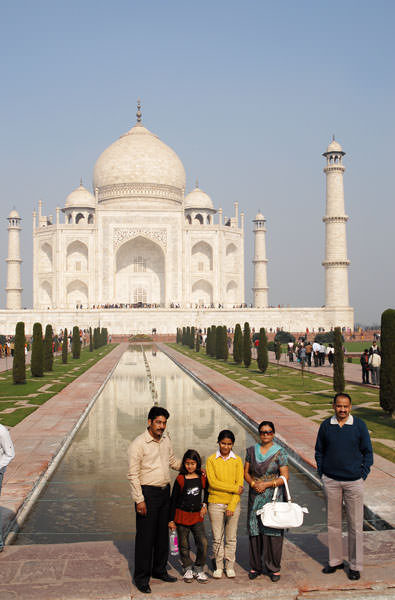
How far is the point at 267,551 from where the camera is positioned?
3566 millimetres

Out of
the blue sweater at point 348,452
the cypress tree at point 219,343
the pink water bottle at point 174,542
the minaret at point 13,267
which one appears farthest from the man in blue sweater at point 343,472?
the minaret at point 13,267

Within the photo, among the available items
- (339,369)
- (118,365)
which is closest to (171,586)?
(339,369)

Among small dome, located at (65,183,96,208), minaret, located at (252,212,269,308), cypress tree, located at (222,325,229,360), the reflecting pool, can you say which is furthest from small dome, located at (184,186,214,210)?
the reflecting pool

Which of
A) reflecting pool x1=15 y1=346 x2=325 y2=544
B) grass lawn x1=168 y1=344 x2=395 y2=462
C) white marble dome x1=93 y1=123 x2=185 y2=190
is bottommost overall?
reflecting pool x1=15 y1=346 x2=325 y2=544

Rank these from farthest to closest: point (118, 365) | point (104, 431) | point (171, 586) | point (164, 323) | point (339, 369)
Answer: point (164, 323) → point (118, 365) → point (339, 369) → point (104, 431) → point (171, 586)

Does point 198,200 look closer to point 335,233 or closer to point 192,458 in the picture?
point 335,233

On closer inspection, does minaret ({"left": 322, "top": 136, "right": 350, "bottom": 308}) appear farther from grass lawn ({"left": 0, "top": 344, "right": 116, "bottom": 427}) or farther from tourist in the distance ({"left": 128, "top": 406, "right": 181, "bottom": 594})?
tourist in the distance ({"left": 128, "top": 406, "right": 181, "bottom": 594})

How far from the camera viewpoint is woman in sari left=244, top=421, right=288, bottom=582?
140 inches

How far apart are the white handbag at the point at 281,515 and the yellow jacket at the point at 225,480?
183 mm

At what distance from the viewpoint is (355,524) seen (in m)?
3.63

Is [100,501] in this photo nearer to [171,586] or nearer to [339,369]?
[171,586]

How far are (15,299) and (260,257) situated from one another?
1782cm

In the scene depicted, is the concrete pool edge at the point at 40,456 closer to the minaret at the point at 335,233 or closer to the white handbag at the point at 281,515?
the white handbag at the point at 281,515

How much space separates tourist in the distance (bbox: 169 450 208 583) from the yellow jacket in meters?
0.07
